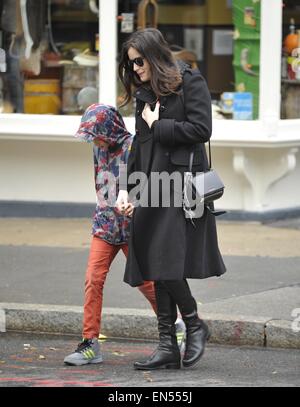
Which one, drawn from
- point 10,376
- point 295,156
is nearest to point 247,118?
point 295,156

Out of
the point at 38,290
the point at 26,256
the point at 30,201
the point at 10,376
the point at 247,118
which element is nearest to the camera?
the point at 10,376

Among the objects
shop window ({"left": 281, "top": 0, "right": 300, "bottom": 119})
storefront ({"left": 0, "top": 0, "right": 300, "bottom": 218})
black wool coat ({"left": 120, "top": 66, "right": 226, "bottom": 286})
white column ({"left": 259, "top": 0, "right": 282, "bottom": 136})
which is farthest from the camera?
shop window ({"left": 281, "top": 0, "right": 300, "bottom": 119})

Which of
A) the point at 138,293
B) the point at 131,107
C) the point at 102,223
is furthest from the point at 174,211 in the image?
the point at 131,107

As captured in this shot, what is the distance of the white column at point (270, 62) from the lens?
33.1ft

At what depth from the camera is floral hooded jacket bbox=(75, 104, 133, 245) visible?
20.8 feet

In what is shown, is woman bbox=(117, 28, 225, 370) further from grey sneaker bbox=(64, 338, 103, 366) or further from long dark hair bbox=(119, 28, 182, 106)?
grey sneaker bbox=(64, 338, 103, 366)

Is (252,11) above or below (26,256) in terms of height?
above

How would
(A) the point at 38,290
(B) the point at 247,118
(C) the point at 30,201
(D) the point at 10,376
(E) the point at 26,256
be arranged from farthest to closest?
(C) the point at 30,201 < (B) the point at 247,118 < (E) the point at 26,256 < (A) the point at 38,290 < (D) the point at 10,376

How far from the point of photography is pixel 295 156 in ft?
35.1

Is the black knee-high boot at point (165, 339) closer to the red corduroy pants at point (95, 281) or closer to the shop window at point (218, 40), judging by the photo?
the red corduroy pants at point (95, 281)

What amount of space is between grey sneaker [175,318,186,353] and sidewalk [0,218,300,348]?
2.05 feet

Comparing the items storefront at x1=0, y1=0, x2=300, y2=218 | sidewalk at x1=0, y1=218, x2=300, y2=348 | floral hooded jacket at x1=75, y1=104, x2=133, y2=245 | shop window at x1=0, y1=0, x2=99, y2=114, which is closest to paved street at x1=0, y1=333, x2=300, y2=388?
sidewalk at x1=0, y1=218, x2=300, y2=348

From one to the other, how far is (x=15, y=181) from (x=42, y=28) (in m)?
1.57

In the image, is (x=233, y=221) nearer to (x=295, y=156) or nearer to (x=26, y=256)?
(x=295, y=156)
